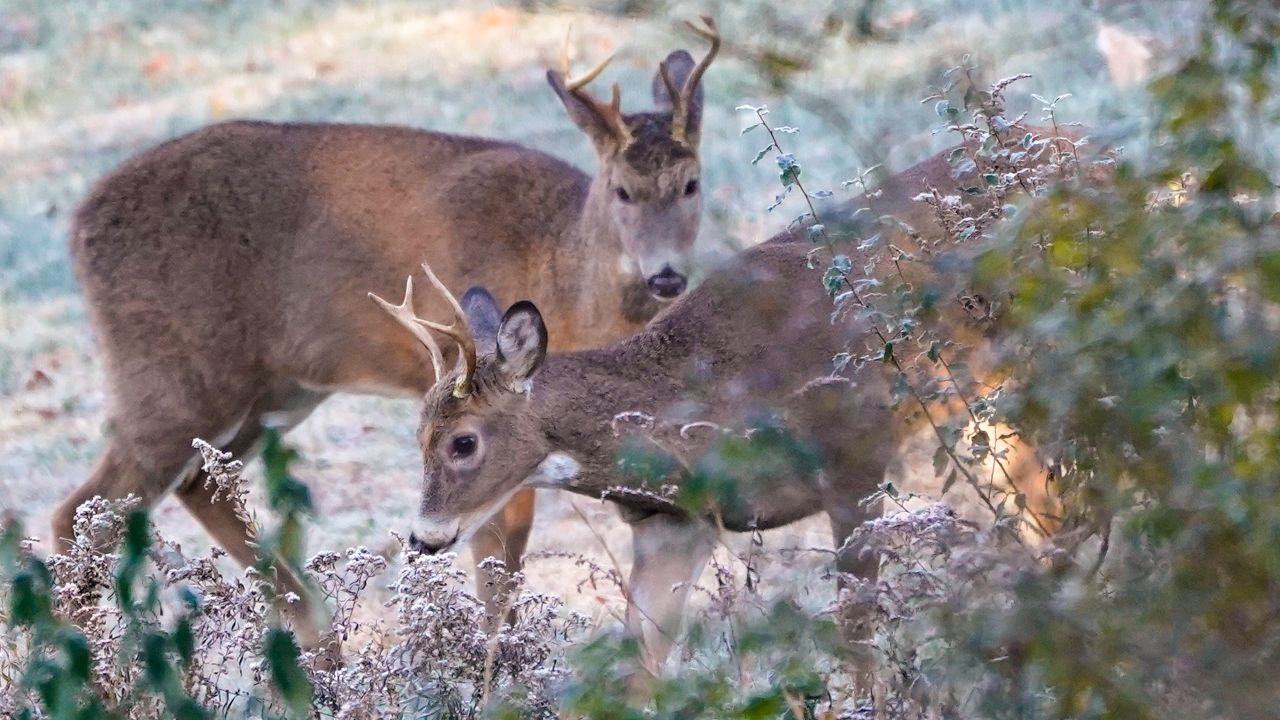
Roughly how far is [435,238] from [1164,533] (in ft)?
17.7

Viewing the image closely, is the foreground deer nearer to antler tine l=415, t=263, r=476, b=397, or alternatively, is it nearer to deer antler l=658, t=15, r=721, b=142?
antler tine l=415, t=263, r=476, b=397

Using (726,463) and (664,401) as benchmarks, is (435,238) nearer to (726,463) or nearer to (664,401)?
(664,401)

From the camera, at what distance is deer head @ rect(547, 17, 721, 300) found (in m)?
7.27

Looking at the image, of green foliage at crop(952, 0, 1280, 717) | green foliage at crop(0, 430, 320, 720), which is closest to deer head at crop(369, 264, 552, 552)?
green foliage at crop(0, 430, 320, 720)

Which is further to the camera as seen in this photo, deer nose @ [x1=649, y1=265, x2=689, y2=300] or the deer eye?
deer nose @ [x1=649, y1=265, x2=689, y2=300]

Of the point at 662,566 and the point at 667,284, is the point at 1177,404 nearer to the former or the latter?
the point at 662,566

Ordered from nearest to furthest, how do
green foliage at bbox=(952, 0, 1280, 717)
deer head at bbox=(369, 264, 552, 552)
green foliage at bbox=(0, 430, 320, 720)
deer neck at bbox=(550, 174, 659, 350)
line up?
green foliage at bbox=(952, 0, 1280, 717)
green foliage at bbox=(0, 430, 320, 720)
deer head at bbox=(369, 264, 552, 552)
deer neck at bbox=(550, 174, 659, 350)

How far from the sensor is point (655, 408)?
5.64 meters

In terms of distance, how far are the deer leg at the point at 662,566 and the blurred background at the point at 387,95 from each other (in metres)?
0.32

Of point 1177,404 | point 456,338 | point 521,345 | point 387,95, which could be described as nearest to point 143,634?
point 1177,404

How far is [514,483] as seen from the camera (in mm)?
5512

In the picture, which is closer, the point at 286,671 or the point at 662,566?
the point at 286,671

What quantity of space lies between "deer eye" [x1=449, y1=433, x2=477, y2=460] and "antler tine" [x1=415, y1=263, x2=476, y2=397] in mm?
124

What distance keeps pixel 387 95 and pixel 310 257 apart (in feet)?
23.2
